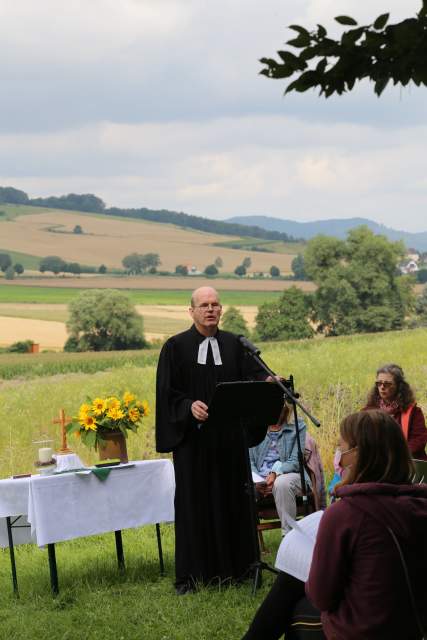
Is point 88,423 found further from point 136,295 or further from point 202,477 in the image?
point 136,295

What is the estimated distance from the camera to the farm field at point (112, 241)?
68500 mm

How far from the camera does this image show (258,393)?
18.6 ft

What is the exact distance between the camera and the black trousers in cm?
402

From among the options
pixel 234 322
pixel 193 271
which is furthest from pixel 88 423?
pixel 193 271

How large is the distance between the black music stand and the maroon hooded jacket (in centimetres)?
218

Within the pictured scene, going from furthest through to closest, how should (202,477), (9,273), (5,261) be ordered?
(5,261)
(9,273)
(202,477)

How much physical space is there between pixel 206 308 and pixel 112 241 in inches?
2714

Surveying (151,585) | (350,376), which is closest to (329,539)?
(151,585)

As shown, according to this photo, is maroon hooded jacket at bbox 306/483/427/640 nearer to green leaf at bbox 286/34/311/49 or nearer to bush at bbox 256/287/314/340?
green leaf at bbox 286/34/311/49

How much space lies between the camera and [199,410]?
603 cm

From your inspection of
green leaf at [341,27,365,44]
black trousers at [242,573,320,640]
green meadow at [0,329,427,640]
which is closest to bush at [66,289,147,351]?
green meadow at [0,329,427,640]

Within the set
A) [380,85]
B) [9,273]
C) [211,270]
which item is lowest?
[211,270]

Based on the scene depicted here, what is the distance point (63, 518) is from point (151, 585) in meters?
0.81

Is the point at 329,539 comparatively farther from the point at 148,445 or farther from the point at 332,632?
the point at 148,445
